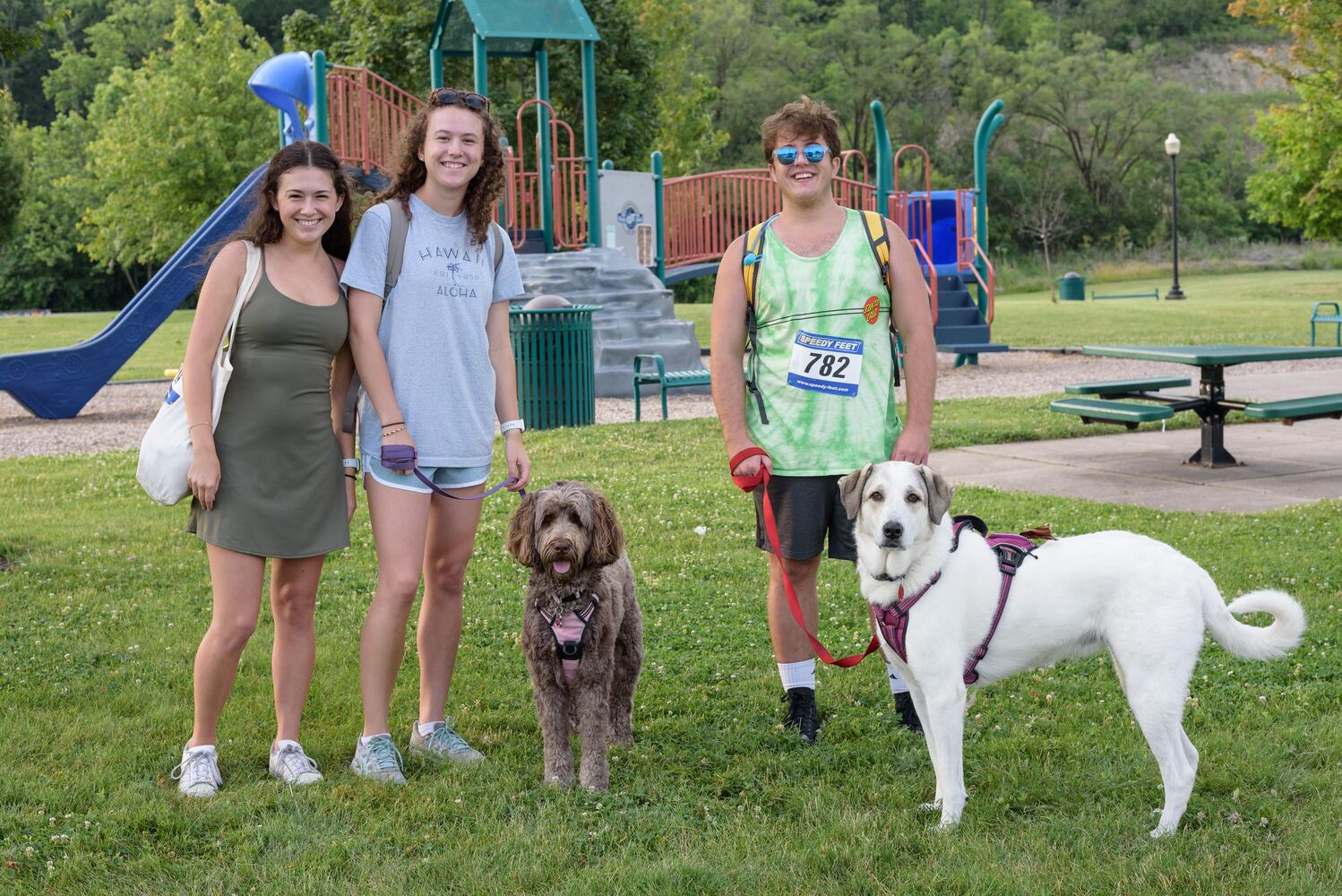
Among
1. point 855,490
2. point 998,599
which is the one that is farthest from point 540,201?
point 998,599

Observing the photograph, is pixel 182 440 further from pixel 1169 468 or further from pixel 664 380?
pixel 664 380

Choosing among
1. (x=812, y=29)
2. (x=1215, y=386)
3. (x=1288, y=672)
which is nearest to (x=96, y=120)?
(x=812, y=29)

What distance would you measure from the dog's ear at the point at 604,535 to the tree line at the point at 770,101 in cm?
3043

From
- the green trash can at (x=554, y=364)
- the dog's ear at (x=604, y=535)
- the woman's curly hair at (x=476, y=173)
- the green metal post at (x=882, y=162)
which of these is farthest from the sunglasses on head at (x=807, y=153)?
the green metal post at (x=882, y=162)

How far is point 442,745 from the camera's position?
14.5ft

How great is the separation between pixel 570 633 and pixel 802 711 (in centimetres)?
105

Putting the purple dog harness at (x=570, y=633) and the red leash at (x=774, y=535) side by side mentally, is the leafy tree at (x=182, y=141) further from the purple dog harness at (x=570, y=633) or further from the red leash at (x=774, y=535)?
the purple dog harness at (x=570, y=633)

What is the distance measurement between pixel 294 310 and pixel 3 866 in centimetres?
180

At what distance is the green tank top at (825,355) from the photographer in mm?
→ 4285

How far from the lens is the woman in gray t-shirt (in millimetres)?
3998

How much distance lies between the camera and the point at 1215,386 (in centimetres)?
1023

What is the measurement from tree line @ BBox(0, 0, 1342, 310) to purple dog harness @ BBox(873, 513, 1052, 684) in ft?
101

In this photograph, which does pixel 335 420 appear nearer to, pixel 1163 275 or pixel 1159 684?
pixel 1159 684

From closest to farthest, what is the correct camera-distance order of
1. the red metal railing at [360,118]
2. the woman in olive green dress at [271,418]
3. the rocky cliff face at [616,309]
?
the woman in olive green dress at [271,418], the rocky cliff face at [616,309], the red metal railing at [360,118]
